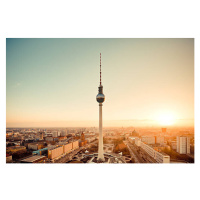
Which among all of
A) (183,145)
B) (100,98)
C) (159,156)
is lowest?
(159,156)

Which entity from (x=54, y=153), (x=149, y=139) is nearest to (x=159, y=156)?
(x=149, y=139)

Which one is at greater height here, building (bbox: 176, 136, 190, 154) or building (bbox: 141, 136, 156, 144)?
building (bbox: 176, 136, 190, 154)

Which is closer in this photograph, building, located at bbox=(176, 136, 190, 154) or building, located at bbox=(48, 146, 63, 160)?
building, located at bbox=(176, 136, 190, 154)

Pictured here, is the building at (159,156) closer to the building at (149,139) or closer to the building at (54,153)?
the building at (149,139)

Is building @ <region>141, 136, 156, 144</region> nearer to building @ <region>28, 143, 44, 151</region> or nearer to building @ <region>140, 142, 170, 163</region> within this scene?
building @ <region>140, 142, 170, 163</region>

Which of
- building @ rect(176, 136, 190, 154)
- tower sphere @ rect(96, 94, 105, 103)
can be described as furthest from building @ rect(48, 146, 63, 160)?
building @ rect(176, 136, 190, 154)

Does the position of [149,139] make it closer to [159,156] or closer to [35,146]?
[159,156]

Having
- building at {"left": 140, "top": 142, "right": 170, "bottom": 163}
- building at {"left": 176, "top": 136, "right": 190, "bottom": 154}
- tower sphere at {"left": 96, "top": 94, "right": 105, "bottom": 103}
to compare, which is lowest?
building at {"left": 140, "top": 142, "right": 170, "bottom": 163}
